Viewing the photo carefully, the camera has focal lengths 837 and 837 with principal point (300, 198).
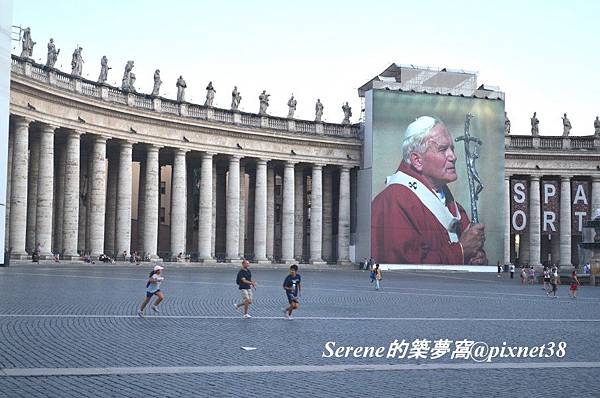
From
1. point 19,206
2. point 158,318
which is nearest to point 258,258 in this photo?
point 19,206

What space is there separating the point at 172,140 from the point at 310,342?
156 feet

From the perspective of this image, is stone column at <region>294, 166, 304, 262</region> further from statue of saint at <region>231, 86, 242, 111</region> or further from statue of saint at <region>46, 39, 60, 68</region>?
statue of saint at <region>46, 39, 60, 68</region>

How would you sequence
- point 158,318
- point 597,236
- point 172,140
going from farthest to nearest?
point 172,140 < point 597,236 < point 158,318

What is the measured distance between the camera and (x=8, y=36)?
3303cm

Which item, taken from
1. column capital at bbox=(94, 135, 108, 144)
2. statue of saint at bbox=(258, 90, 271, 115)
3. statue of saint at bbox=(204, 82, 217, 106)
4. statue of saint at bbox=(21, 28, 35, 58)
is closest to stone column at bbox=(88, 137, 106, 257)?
column capital at bbox=(94, 135, 108, 144)

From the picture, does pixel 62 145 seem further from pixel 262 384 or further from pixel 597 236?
pixel 262 384

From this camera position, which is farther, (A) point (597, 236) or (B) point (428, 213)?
(B) point (428, 213)

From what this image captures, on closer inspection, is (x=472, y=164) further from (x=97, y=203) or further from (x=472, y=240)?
(x=97, y=203)

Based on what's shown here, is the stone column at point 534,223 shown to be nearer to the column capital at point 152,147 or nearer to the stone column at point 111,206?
the column capital at point 152,147

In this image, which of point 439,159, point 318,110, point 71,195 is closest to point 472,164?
point 439,159

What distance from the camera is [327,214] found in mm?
76812

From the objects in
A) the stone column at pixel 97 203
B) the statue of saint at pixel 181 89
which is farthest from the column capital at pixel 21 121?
the statue of saint at pixel 181 89

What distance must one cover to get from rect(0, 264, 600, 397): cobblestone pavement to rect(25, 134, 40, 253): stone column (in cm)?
2644

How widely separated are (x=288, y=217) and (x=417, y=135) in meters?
13.6
